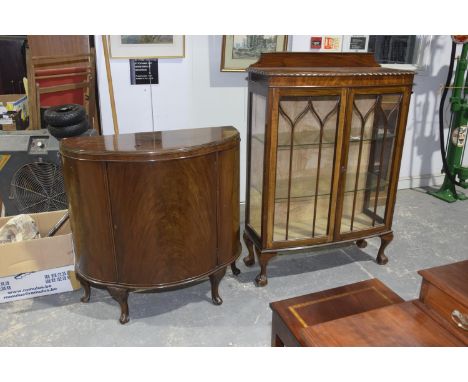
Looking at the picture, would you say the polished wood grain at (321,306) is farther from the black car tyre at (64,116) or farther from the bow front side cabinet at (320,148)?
the black car tyre at (64,116)

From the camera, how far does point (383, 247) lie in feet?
9.20

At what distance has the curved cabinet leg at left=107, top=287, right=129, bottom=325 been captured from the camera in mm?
2160

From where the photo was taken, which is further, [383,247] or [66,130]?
[383,247]

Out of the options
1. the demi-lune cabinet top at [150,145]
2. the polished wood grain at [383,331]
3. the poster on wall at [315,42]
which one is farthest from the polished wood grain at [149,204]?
the poster on wall at [315,42]

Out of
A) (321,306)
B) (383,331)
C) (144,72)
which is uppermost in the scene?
(144,72)

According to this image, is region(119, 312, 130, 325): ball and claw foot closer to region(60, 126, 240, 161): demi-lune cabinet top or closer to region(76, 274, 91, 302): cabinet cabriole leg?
region(76, 274, 91, 302): cabinet cabriole leg

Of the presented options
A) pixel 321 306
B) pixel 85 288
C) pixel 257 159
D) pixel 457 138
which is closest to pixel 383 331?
pixel 321 306

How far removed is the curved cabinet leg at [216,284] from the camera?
2.33 m

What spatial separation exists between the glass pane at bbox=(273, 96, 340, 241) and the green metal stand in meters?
1.98

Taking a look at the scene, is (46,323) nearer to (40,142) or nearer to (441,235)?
(40,142)

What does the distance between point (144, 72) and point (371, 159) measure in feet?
5.67

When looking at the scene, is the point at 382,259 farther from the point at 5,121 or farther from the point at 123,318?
the point at 5,121

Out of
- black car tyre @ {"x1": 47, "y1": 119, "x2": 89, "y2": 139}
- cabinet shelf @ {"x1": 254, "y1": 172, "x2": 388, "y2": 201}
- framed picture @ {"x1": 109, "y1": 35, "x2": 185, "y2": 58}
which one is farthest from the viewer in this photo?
framed picture @ {"x1": 109, "y1": 35, "x2": 185, "y2": 58}

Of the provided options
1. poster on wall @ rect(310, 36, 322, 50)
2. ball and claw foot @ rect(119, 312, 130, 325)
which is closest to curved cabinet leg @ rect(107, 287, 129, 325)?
ball and claw foot @ rect(119, 312, 130, 325)
